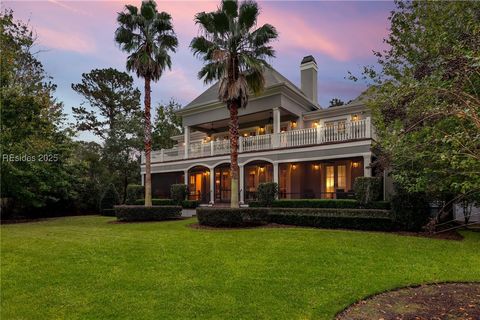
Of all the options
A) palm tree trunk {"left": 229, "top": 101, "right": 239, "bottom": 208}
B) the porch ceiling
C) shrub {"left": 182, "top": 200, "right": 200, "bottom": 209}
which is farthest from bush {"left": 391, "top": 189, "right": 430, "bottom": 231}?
shrub {"left": 182, "top": 200, "right": 200, "bottom": 209}

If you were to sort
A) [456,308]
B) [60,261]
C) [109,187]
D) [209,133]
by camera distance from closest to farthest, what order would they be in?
1. [456,308]
2. [60,261]
3. [109,187]
4. [209,133]

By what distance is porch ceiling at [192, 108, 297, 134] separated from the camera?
70.2 feet

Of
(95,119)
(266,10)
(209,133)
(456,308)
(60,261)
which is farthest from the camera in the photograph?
(95,119)

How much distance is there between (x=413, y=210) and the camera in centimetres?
1144

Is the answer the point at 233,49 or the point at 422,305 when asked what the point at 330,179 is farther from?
the point at 422,305

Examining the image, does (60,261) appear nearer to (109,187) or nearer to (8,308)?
(8,308)

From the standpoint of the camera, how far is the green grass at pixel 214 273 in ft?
16.0

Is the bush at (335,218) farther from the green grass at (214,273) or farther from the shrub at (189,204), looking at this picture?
the shrub at (189,204)

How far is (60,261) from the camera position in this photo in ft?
24.6

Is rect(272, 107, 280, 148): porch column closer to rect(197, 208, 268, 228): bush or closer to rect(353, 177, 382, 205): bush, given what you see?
rect(353, 177, 382, 205): bush

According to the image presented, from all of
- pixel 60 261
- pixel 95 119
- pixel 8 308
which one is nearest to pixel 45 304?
pixel 8 308

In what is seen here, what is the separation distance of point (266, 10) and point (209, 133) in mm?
13100

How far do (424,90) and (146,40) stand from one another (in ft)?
52.7

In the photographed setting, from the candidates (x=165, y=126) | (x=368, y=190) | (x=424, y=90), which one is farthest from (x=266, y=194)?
(x=165, y=126)
